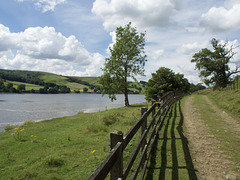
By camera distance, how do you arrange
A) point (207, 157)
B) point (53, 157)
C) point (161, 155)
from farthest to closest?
point (53, 157) → point (161, 155) → point (207, 157)

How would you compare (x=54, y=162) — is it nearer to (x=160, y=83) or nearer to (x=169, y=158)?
(x=169, y=158)

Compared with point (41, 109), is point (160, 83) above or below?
above

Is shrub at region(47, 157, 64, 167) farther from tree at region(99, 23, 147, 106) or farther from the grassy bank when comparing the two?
tree at region(99, 23, 147, 106)

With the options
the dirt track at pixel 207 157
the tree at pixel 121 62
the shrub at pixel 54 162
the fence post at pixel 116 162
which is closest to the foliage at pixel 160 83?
the tree at pixel 121 62

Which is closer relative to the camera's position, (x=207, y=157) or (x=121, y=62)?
(x=207, y=157)

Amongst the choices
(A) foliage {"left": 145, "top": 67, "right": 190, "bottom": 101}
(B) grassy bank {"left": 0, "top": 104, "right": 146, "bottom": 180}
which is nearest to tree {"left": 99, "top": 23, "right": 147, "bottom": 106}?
(A) foliage {"left": 145, "top": 67, "right": 190, "bottom": 101}

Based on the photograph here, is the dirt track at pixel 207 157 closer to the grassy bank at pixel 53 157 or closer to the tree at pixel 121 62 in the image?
the grassy bank at pixel 53 157

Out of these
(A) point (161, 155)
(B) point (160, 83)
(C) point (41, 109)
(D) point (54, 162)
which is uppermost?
(B) point (160, 83)

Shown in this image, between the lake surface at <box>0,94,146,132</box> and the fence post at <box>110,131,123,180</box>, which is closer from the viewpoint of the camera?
the fence post at <box>110,131,123,180</box>

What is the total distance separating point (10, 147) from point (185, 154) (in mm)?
9374

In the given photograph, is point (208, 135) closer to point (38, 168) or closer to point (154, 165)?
point (154, 165)

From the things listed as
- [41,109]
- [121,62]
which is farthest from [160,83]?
[41,109]

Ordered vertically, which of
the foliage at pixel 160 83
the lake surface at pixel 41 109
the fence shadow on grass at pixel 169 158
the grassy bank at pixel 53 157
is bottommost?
the lake surface at pixel 41 109

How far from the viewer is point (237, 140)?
6949 mm
